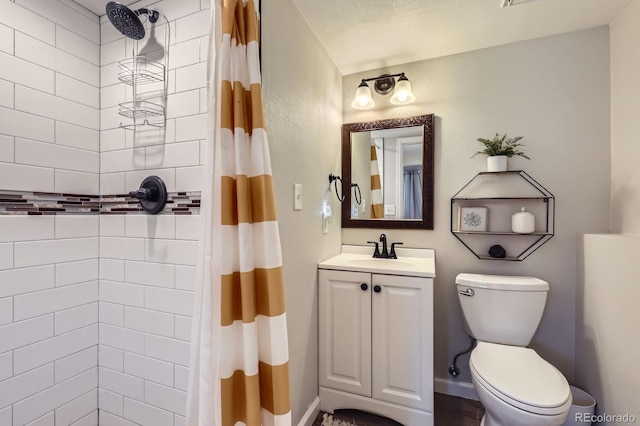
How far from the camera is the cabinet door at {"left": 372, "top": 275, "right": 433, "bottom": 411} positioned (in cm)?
143

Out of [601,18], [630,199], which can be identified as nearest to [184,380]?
[630,199]

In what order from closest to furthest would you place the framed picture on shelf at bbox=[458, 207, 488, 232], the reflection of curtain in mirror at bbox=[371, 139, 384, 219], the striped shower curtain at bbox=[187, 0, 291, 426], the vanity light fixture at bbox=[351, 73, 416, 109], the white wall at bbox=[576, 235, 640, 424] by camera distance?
the striped shower curtain at bbox=[187, 0, 291, 426]
the white wall at bbox=[576, 235, 640, 424]
the framed picture on shelf at bbox=[458, 207, 488, 232]
the vanity light fixture at bbox=[351, 73, 416, 109]
the reflection of curtain in mirror at bbox=[371, 139, 384, 219]

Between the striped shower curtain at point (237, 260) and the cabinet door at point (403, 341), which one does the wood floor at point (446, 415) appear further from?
the striped shower curtain at point (237, 260)

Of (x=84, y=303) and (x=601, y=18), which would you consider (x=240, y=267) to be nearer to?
(x=84, y=303)

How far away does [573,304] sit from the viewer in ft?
5.32

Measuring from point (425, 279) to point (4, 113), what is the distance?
6.27 ft

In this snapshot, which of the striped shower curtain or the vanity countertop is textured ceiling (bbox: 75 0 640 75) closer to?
the striped shower curtain

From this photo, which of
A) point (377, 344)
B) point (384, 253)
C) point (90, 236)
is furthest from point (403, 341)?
point (90, 236)

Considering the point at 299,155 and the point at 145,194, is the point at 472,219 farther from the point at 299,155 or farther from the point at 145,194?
the point at 145,194

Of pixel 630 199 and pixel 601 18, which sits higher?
pixel 601 18

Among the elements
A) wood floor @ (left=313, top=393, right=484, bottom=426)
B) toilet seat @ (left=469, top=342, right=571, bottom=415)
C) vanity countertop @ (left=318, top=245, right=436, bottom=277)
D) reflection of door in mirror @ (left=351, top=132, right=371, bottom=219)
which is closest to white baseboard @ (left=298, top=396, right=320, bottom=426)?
wood floor @ (left=313, top=393, right=484, bottom=426)

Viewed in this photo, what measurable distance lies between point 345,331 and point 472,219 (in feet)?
3.51

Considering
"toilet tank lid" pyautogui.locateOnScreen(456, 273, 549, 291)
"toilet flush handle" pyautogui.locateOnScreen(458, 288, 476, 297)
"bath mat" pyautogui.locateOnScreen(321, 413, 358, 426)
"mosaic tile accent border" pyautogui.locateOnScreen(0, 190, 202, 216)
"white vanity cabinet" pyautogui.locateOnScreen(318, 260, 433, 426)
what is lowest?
"bath mat" pyautogui.locateOnScreen(321, 413, 358, 426)

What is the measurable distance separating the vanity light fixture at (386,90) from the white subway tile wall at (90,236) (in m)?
1.15
